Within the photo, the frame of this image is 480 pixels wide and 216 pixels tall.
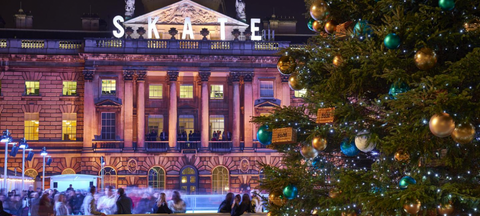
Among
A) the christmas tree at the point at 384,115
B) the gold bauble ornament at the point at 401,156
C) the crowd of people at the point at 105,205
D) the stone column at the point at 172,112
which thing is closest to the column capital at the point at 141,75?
the stone column at the point at 172,112

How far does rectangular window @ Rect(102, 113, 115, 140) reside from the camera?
59.9 m

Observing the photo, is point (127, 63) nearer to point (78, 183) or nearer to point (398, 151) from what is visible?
point (78, 183)

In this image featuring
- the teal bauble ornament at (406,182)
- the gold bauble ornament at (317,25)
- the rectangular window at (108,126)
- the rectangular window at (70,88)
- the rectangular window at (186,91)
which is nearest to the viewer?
the teal bauble ornament at (406,182)

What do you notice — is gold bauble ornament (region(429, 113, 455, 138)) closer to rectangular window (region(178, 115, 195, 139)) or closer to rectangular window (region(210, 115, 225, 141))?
rectangular window (region(210, 115, 225, 141))

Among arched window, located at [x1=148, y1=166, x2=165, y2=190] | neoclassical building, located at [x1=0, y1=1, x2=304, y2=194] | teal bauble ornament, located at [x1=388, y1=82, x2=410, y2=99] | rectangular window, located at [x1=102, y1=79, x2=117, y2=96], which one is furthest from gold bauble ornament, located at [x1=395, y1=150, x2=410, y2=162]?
rectangular window, located at [x1=102, y1=79, x2=117, y2=96]

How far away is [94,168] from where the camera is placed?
190ft

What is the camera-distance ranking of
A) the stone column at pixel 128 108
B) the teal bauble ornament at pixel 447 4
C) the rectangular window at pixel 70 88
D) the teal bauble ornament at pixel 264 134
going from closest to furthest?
the teal bauble ornament at pixel 447 4 → the teal bauble ornament at pixel 264 134 → the stone column at pixel 128 108 → the rectangular window at pixel 70 88

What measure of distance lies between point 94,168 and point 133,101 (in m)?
7.68

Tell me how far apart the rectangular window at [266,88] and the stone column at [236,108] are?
244 cm

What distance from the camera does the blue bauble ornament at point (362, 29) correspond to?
753cm

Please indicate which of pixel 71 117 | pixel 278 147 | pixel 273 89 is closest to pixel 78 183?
pixel 71 117

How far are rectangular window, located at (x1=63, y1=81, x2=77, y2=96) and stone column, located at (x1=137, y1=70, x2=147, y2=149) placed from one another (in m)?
6.09

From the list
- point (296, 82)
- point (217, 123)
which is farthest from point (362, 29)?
point (217, 123)

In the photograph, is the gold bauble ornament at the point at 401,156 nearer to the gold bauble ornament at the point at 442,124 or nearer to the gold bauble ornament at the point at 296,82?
the gold bauble ornament at the point at 442,124
